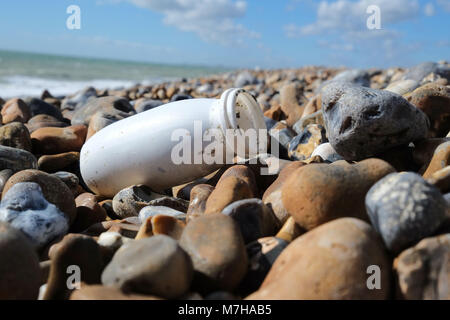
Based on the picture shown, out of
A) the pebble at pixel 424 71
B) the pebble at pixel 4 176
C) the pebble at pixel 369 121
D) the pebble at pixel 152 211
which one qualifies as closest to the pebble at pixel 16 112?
the pebble at pixel 4 176

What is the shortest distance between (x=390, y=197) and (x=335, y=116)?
1038 millimetres

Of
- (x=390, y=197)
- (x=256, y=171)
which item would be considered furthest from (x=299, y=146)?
(x=390, y=197)

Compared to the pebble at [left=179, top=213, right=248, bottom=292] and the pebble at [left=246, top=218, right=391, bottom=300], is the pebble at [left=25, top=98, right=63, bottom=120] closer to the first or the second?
the pebble at [left=179, top=213, right=248, bottom=292]

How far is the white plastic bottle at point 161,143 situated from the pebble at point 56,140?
79cm

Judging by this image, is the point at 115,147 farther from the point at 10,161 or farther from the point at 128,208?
the point at 10,161

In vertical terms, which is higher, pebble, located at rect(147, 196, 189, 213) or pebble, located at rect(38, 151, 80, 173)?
pebble, located at rect(38, 151, 80, 173)

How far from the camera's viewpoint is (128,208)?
2.96m

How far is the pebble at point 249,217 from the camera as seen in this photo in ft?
6.85

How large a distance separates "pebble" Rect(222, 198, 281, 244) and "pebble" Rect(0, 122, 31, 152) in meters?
2.38

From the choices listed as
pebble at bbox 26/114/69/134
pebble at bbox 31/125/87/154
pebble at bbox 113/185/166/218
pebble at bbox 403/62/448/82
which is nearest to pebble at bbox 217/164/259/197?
pebble at bbox 113/185/166/218

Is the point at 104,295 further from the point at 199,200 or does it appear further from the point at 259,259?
the point at 199,200

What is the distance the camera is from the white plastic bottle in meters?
2.96

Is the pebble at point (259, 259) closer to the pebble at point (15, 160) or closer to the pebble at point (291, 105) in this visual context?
the pebble at point (15, 160)

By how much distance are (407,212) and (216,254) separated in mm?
764
